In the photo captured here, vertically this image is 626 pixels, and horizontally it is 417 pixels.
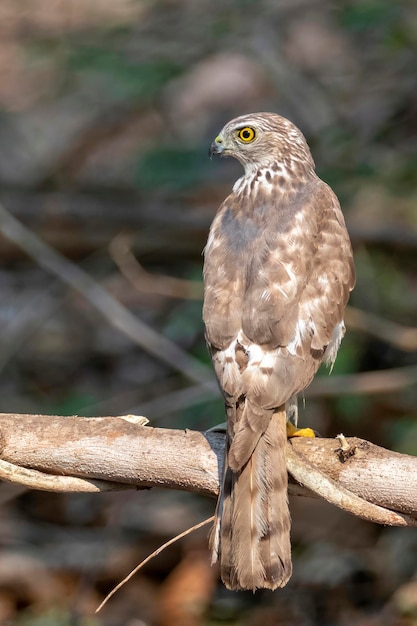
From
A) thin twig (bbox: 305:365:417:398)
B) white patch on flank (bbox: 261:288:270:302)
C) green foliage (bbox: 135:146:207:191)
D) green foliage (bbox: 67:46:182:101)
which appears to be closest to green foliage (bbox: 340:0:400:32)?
green foliage (bbox: 67:46:182:101)

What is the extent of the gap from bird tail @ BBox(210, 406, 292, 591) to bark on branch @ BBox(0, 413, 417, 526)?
2.7 inches

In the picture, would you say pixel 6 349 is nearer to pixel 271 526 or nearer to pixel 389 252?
pixel 389 252

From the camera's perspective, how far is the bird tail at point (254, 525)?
3.67m

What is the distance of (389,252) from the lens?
766 cm

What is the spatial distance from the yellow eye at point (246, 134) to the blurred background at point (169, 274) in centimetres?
178

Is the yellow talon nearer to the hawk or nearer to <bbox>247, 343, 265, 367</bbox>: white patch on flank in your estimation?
the hawk

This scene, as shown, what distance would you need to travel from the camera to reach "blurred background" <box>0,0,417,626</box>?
22.1 ft

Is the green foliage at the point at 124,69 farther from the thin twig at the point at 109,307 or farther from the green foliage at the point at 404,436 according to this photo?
the green foliage at the point at 404,436

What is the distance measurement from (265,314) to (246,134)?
47.4 inches

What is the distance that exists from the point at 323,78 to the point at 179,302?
2087mm

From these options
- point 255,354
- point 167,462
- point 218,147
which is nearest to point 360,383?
point 218,147

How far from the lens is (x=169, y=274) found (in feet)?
28.1

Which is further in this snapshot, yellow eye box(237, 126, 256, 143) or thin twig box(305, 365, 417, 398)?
thin twig box(305, 365, 417, 398)

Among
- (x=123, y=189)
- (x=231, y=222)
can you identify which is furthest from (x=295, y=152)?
(x=123, y=189)
